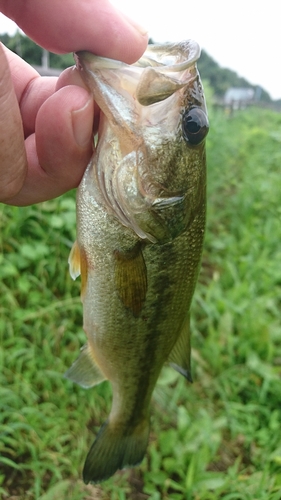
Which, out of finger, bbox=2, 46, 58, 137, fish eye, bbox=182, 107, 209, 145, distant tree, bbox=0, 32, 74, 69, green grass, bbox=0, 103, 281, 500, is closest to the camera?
fish eye, bbox=182, 107, 209, 145

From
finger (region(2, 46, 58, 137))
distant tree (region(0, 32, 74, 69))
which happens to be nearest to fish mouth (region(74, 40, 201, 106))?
finger (region(2, 46, 58, 137))

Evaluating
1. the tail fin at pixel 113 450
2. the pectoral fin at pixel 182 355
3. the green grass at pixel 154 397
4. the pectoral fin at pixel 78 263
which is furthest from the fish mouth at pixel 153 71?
the green grass at pixel 154 397

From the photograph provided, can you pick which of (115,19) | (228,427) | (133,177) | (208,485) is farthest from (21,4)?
(228,427)

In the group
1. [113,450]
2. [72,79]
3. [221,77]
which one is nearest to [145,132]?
[72,79]

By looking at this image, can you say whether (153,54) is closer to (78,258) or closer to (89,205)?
(89,205)

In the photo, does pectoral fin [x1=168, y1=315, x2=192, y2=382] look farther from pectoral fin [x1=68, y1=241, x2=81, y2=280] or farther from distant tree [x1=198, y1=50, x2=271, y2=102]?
distant tree [x1=198, y1=50, x2=271, y2=102]
